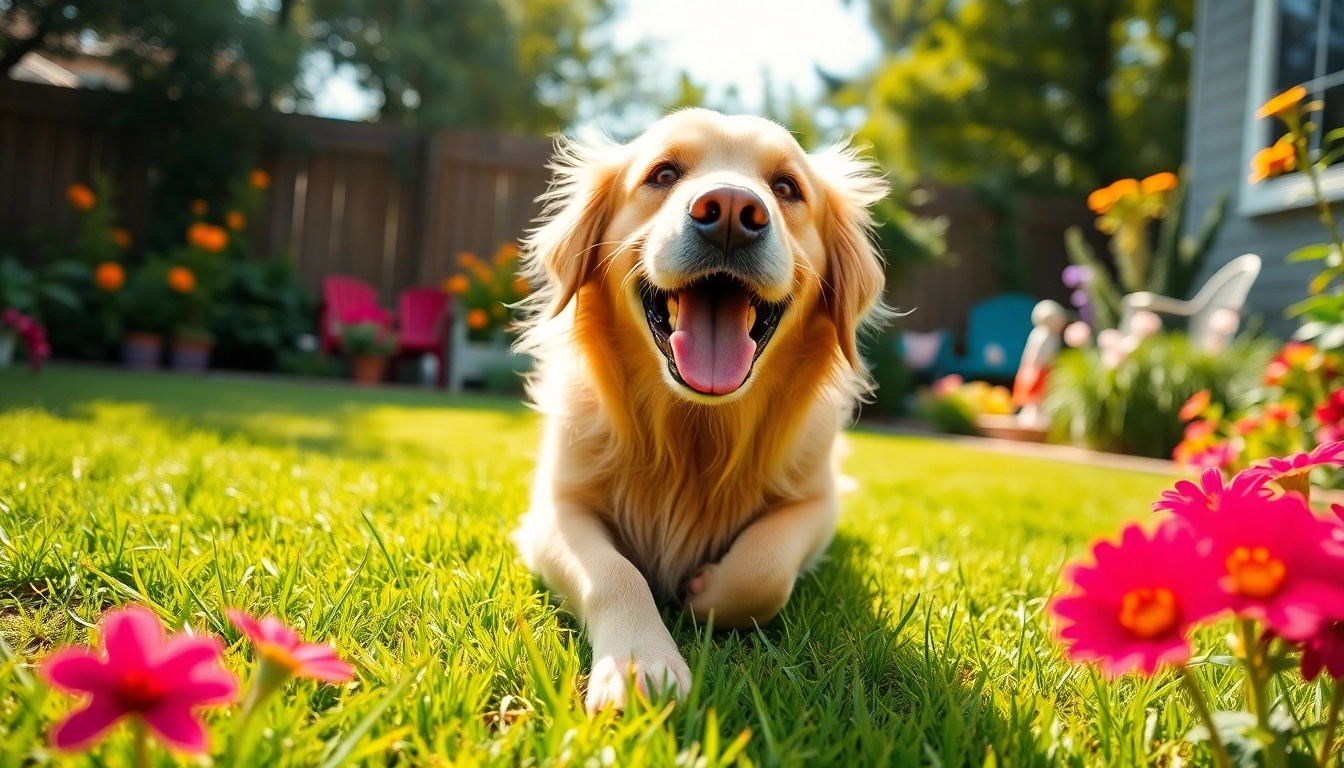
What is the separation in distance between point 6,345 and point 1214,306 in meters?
9.62

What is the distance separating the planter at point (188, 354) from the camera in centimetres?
833

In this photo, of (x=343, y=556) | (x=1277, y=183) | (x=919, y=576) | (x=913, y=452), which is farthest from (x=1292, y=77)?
(x=343, y=556)

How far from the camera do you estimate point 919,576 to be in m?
2.21

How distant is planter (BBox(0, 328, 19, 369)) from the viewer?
6.55 metres

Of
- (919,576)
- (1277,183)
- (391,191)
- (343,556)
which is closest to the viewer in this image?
(343,556)

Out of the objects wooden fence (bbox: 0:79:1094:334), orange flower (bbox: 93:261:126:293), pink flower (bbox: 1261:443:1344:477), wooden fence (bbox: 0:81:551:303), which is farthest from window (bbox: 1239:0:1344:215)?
orange flower (bbox: 93:261:126:293)

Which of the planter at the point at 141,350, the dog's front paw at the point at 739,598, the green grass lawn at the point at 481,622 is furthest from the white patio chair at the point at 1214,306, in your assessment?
the planter at the point at 141,350

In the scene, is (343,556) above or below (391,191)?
below

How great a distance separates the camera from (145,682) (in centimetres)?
74

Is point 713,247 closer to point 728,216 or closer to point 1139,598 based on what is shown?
point 728,216

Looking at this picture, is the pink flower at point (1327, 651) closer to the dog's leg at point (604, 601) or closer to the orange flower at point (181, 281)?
the dog's leg at point (604, 601)

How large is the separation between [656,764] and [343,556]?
3.83ft

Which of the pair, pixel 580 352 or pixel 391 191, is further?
pixel 391 191

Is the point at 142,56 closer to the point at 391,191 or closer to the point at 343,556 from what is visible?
the point at 391,191
